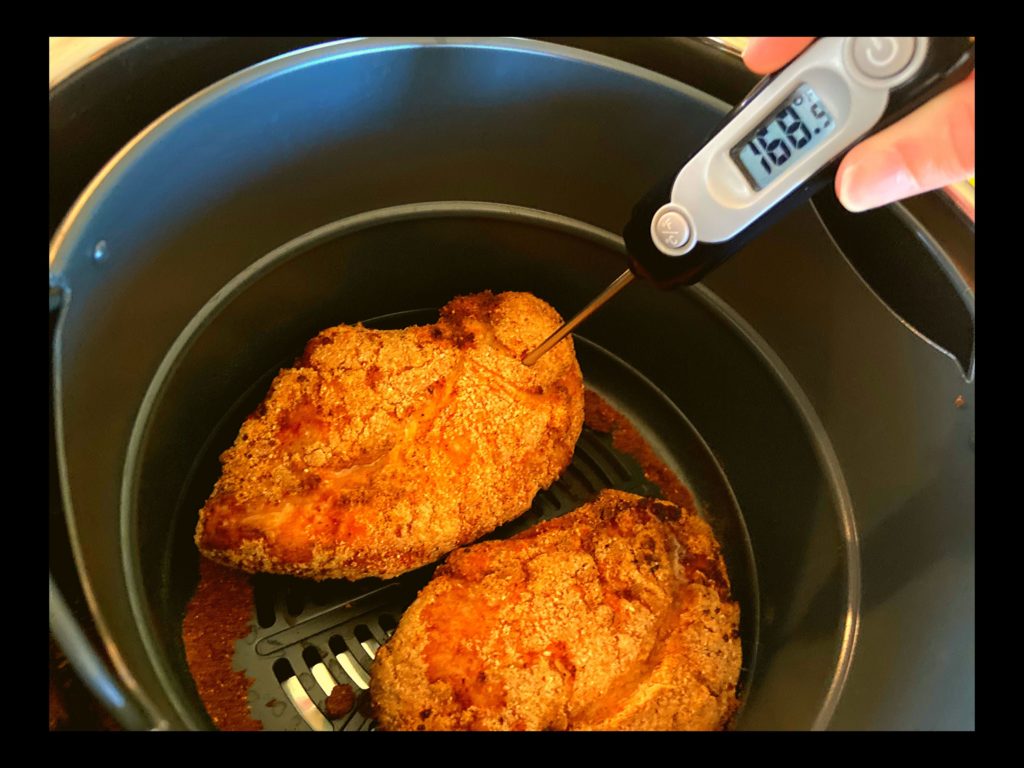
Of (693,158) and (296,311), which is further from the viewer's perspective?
(296,311)

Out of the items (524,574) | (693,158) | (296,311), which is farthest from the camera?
(296,311)

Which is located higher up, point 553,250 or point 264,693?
point 553,250

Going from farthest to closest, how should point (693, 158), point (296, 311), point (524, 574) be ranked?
1. point (296, 311)
2. point (524, 574)
3. point (693, 158)

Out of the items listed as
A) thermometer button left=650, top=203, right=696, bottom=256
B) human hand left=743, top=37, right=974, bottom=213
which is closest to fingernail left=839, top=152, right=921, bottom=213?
human hand left=743, top=37, right=974, bottom=213

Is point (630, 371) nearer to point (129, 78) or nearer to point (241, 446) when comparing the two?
point (241, 446)

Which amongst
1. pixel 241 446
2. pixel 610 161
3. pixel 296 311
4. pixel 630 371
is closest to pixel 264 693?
pixel 241 446

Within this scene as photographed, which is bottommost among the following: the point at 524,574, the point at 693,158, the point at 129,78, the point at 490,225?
the point at 524,574
